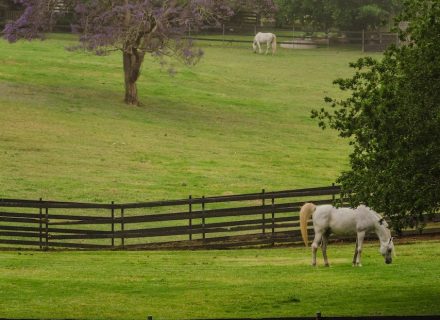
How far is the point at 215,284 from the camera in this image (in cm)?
3080

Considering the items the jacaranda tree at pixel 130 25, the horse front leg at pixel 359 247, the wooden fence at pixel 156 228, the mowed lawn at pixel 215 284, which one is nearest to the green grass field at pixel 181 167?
the mowed lawn at pixel 215 284

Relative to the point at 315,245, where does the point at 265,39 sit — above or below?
above

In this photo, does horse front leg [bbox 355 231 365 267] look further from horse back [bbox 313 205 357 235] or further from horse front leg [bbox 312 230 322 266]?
horse front leg [bbox 312 230 322 266]

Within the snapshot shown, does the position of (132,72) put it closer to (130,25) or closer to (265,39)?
(130,25)

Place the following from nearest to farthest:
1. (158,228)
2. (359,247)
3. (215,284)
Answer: (215,284)
(359,247)
(158,228)

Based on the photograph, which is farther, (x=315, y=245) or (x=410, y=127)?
(x=315, y=245)

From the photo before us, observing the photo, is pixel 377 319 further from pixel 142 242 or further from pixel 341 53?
pixel 341 53

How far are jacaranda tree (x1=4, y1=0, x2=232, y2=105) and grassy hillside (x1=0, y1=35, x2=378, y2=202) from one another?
2960 mm

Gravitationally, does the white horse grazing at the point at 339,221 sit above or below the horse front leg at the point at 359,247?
above

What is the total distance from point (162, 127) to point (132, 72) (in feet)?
16.7

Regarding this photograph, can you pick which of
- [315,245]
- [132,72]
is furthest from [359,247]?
[132,72]

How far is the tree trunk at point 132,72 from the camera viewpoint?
68.6m

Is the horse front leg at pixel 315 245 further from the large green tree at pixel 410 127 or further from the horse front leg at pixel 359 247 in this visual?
the large green tree at pixel 410 127

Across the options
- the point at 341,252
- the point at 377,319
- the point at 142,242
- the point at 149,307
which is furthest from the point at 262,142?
the point at 377,319
